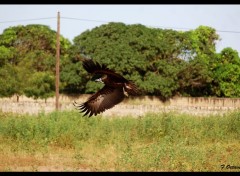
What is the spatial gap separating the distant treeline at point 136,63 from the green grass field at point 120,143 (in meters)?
13.3

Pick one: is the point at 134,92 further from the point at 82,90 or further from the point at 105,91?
the point at 82,90

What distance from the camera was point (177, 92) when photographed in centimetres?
3123

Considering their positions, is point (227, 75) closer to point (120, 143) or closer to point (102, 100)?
point (120, 143)

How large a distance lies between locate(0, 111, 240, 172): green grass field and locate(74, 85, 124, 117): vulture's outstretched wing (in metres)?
2.57

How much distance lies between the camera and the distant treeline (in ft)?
92.8

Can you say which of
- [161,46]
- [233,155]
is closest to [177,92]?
[161,46]

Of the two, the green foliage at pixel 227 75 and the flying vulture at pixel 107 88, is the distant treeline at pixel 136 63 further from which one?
the flying vulture at pixel 107 88

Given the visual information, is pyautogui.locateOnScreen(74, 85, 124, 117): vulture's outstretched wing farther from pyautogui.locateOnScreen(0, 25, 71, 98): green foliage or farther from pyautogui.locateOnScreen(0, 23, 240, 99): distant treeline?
pyautogui.locateOnScreen(0, 23, 240, 99): distant treeline

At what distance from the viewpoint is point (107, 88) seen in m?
6.71

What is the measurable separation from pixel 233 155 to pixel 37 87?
19.9 meters

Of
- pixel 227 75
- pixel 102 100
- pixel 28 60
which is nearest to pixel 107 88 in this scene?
pixel 102 100

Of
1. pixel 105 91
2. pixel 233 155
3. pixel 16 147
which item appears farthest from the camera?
pixel 16 147

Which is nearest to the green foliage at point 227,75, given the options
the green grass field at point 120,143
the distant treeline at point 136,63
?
the distant treeline at point 136,63

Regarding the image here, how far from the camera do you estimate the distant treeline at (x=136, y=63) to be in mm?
28297
